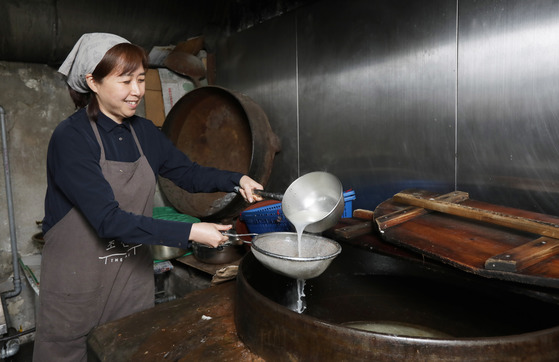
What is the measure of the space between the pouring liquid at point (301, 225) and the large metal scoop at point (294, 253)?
0.04 meters

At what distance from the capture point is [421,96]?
2227 mm

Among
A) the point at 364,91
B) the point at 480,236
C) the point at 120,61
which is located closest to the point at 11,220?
the point at 120,61

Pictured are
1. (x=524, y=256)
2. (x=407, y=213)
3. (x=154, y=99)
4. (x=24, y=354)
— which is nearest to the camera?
(x=524, y=256)

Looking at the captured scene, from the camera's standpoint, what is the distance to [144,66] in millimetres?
1606

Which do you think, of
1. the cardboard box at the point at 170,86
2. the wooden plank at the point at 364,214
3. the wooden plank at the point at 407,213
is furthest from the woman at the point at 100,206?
the cardboard box at the point at 170,86

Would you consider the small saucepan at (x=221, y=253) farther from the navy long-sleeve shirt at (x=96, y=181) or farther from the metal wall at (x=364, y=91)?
the navy long-sleeve shirt at (x=96, y=181)

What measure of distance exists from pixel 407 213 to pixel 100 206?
131 cm

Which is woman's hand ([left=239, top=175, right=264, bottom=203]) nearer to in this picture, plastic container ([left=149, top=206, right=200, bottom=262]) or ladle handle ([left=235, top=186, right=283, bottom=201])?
ladle handle ([left=235, top=186, right=283, bottom=201])

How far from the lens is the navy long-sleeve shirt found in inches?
55.1

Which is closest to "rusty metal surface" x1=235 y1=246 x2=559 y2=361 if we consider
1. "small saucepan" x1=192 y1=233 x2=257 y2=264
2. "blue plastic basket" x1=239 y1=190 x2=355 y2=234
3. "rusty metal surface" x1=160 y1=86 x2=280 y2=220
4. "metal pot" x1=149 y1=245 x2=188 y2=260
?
"blue plastic basket" x1=239 y1=190 x2=355 y2=234

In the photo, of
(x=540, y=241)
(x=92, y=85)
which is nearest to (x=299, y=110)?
(x=92, y=85)

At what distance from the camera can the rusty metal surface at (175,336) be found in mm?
1127

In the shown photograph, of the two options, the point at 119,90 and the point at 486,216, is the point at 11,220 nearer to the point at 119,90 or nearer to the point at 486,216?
the point at 119,90

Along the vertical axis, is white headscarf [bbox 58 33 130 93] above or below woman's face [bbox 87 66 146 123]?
above
